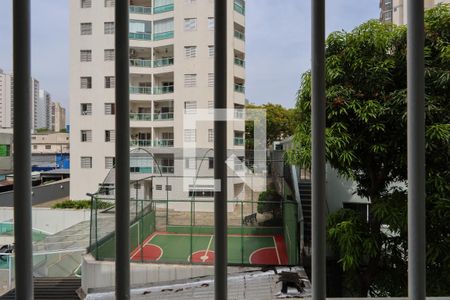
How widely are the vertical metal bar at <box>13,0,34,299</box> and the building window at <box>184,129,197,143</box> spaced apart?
2.70m

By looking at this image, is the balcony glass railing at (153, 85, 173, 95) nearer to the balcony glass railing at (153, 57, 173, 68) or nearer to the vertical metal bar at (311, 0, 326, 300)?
the balcony glass railing at (153, 57, 173, 68)

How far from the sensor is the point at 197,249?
4414 millimetres

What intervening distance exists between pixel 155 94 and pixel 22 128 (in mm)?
4103

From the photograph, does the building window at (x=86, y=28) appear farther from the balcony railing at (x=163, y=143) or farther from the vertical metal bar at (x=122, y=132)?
the vertical metal bar at (x=122, y=132)

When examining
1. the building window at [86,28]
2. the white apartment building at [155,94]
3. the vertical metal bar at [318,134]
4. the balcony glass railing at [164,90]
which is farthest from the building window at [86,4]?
the vertical metal bar at [318,134]

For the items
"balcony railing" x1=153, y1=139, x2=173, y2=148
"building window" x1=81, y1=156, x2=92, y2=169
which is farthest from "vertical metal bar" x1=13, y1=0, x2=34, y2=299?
"balcony railing" x1=153, y1=139, x2=173, y2=148

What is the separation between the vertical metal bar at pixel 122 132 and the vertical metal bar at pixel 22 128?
6.4 inches

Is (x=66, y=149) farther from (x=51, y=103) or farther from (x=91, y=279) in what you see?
(x=91, y=279)

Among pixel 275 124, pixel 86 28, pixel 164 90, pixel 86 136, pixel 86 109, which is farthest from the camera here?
pixel 164 90

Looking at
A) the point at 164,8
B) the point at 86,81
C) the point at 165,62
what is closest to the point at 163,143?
the point at 86,81

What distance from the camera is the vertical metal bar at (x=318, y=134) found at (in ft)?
2.21

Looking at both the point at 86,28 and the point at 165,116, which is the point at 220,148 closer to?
the point at 86,28

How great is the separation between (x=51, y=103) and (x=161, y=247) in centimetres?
372

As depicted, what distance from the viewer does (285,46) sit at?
1817mm
